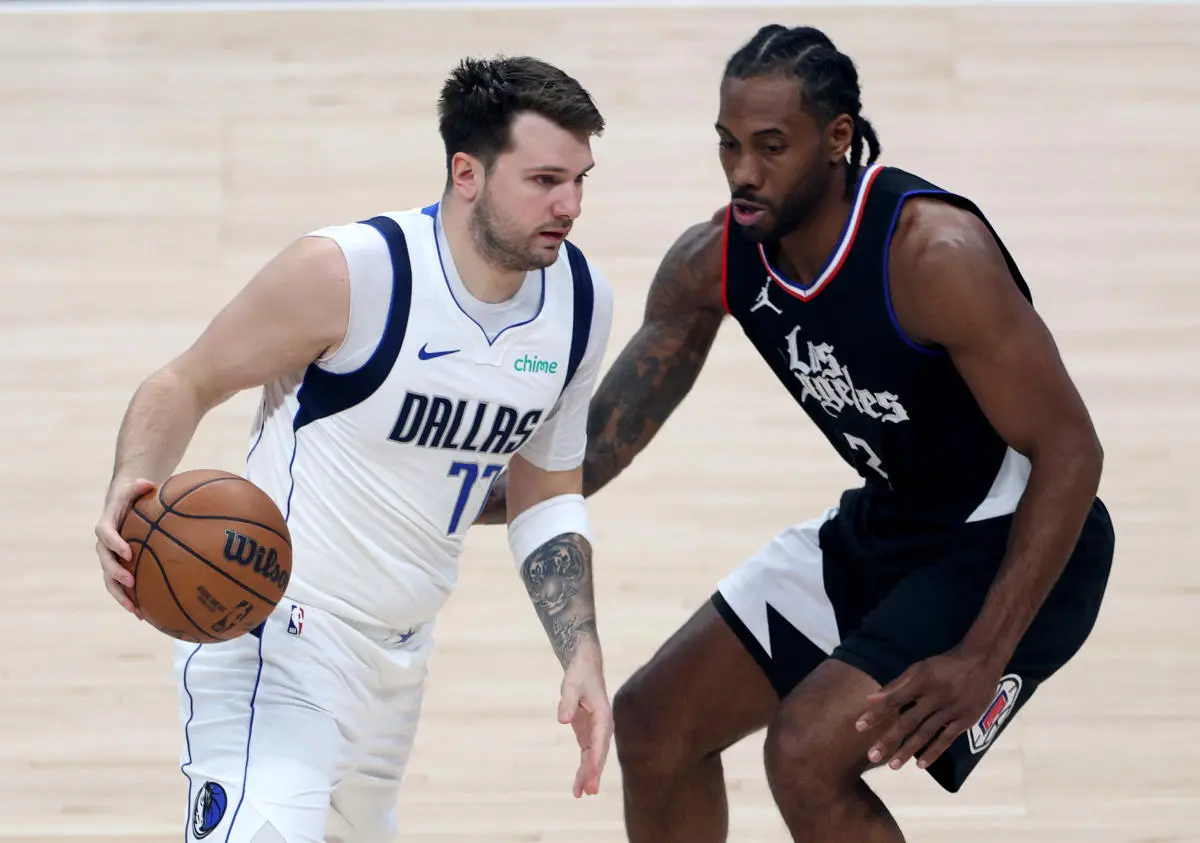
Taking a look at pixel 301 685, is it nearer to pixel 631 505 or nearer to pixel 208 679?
pixel 208 679

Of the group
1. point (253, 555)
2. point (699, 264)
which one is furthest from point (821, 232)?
point (253, 555)

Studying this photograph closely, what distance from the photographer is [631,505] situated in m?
5.25

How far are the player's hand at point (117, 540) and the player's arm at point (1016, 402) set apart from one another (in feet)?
4.39

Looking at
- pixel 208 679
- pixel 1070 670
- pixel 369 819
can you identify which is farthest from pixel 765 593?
pixel 1070 670

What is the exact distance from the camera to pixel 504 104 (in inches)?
117

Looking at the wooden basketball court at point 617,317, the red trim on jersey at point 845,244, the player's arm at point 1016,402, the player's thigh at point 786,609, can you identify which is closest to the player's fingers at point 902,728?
the player's arm at point 1016,402

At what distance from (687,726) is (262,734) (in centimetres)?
Answer: 85

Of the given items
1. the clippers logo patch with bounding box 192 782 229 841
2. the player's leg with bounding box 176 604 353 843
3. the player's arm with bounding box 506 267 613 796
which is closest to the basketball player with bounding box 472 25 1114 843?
the player's arm with bounding box 506 267 613 796

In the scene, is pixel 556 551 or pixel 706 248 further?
pixel 706 248

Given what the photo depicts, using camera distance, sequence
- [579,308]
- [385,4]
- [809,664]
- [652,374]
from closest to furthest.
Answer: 1. [579,308]
2. [809,664]
3. [652,374]
4. [385,4]

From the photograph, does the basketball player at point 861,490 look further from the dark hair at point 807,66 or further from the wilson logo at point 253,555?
the wilson logo at point 253,555

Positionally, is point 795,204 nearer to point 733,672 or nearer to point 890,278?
point 890,278

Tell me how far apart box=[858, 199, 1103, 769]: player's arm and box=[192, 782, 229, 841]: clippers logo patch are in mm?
1088

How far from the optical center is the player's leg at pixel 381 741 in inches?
121
